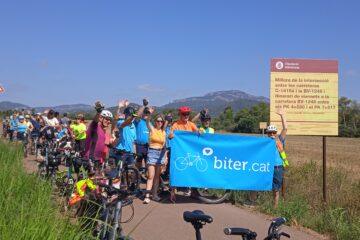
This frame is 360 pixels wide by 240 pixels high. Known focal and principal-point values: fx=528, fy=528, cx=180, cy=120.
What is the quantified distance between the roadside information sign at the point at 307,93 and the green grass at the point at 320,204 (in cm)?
143

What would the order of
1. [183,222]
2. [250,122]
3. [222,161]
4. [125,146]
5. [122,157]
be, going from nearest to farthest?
[183,222] → [222,161] → [122,157] → [125,146] → [250,122]

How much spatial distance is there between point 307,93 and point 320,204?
8.90 feet

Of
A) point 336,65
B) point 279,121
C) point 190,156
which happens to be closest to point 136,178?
point 190,156

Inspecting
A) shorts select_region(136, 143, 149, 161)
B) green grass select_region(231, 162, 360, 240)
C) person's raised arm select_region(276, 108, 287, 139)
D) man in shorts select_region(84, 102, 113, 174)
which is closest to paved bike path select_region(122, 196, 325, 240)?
green grass select_region(231, 162, 360, 240)

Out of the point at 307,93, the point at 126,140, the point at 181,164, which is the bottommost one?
the point at 181,164

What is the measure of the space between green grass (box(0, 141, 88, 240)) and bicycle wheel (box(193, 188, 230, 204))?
4.49 meters

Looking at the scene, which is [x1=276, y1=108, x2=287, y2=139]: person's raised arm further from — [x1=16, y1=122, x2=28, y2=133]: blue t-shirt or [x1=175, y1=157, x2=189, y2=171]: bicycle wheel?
[x1=16, y1=122, x2=28, y2=133]: blue t-shirt

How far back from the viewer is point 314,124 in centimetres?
1251

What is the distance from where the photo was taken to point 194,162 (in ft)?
37.9

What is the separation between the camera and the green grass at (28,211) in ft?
15.6

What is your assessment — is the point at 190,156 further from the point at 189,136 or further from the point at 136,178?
the point at 136,178

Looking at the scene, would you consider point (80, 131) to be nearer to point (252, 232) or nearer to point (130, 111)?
point (130, 111)

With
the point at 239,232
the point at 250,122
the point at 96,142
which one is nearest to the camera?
the point at 239,232

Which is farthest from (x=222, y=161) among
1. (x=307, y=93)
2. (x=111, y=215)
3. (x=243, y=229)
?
(x=243, y=229)
